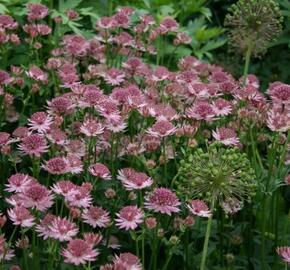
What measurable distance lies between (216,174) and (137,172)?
254mm

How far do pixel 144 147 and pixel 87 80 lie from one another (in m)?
0.47

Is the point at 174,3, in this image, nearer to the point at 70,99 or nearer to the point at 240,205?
the point at 70,99

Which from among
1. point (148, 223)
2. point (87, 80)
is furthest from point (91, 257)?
point (87, 80)

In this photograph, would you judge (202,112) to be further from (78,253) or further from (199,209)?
(78,253)

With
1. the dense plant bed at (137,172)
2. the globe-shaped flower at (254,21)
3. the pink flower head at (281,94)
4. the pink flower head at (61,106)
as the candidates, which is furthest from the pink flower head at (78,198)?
the globe-shaped flower at (254,21)

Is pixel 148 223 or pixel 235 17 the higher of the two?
pixel 235 17

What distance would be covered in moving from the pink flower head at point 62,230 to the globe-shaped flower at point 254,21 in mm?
989

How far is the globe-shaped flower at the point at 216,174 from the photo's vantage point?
1.56 m

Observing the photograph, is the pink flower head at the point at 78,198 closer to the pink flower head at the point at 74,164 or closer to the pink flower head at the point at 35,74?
Answer: the pink flower head at the point at 74,164

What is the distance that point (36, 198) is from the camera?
1501 mm

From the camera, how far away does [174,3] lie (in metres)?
3.18

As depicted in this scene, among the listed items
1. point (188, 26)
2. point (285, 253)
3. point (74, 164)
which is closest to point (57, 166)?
point (74, 164)

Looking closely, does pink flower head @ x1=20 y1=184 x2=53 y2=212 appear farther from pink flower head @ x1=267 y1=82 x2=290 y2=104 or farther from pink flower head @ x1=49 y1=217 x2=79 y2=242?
pink flower head @ x1=267 y1=82 x2=290 y2=104

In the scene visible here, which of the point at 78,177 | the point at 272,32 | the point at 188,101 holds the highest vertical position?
the point at 272,32
